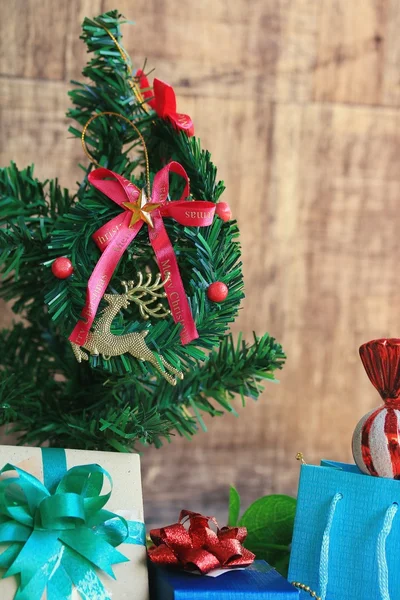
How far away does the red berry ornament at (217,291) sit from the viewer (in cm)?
51

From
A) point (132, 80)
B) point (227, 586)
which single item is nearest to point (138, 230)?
point (132, 80)

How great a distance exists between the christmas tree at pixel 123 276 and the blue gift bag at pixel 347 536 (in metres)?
0.13

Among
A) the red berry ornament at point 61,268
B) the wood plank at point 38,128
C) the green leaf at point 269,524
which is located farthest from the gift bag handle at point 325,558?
the wood plank at point 38,128

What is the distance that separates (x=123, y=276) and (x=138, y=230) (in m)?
0.04

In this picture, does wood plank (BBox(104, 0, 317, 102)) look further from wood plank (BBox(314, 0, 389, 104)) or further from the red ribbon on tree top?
the red ribbon on tree top

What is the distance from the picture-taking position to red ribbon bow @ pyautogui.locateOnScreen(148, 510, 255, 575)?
0.46 m

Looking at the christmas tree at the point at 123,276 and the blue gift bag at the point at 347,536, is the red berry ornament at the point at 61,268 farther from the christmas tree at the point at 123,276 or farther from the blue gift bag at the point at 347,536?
the blue gift bag at the point at 347,536

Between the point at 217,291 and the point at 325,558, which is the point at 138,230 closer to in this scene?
the point at 217,291

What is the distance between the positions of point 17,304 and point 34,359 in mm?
61

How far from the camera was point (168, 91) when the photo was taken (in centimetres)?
56

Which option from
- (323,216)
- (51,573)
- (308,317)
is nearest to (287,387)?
(308,317)

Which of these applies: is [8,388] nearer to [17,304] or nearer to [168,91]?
[17,304]

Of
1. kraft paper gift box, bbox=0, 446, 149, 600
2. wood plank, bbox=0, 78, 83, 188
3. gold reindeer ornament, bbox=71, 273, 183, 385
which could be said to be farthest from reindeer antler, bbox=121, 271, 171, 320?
wood plank, bbox=0, 78, 83, 188

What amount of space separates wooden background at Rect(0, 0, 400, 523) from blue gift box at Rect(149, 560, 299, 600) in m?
0.34
